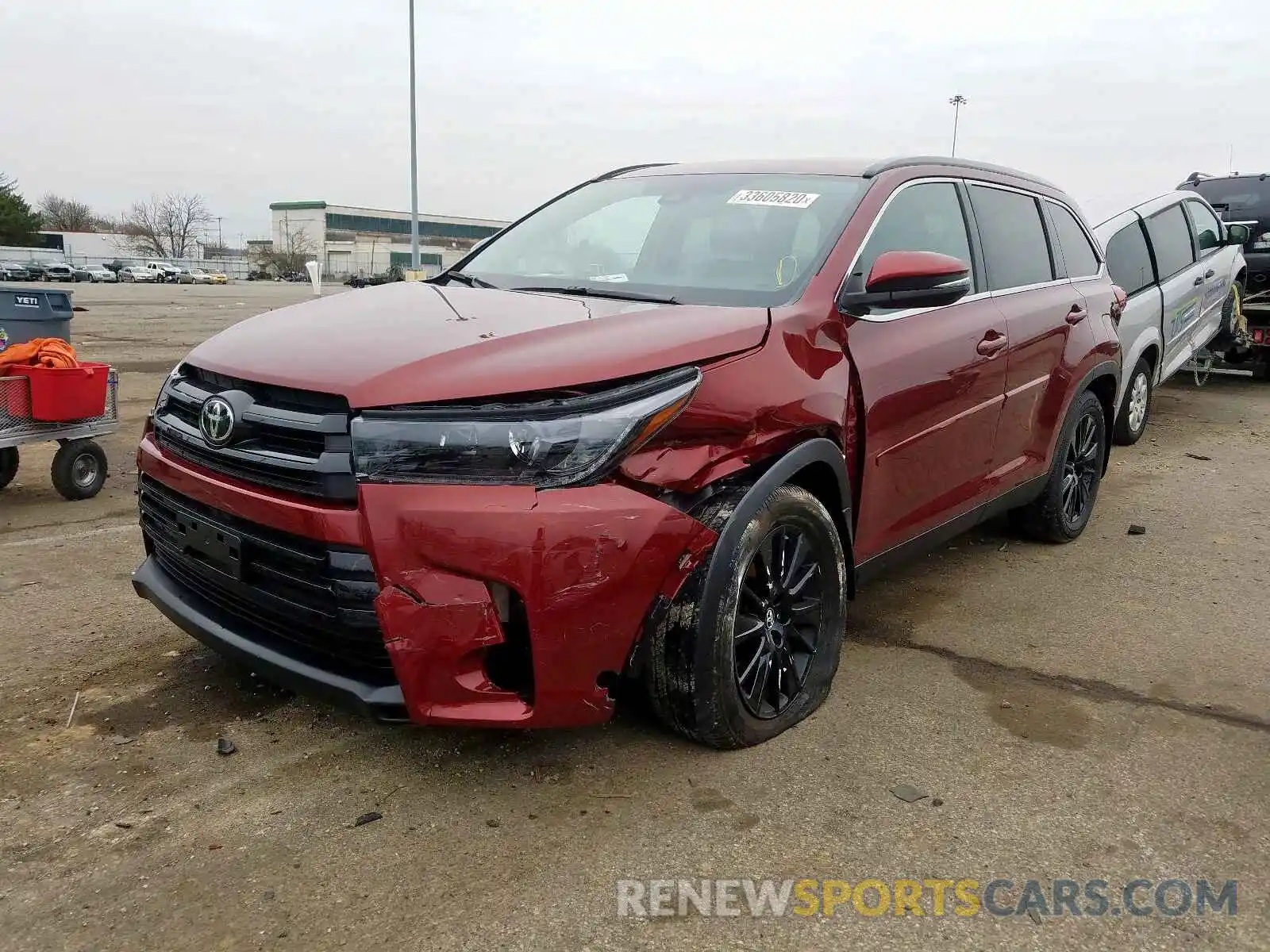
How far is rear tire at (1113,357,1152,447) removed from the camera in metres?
7.56

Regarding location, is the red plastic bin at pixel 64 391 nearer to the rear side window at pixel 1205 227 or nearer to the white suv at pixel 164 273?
the rear side window at pixel 1205 227

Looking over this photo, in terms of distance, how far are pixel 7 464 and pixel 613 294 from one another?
456 cm

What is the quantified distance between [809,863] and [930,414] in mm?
1732

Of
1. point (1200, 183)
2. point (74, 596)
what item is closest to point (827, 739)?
point (74, 596)

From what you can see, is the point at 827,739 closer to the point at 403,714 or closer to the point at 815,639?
the point at 815,639

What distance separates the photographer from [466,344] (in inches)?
101

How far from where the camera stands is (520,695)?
245 centimetres

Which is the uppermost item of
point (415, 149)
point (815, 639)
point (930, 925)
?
point (415, 149)

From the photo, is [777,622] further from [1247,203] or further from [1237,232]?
[1247,203]

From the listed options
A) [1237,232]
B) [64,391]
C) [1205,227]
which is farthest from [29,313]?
[1237,232]

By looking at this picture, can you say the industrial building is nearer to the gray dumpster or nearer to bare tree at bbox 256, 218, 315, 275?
bare tree at bbox 256, 218, 315, 275

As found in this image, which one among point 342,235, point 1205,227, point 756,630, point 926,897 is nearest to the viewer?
point 926,897

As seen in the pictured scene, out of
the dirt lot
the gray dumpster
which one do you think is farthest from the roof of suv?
the gray dumpster

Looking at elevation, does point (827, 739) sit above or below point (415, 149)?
below
